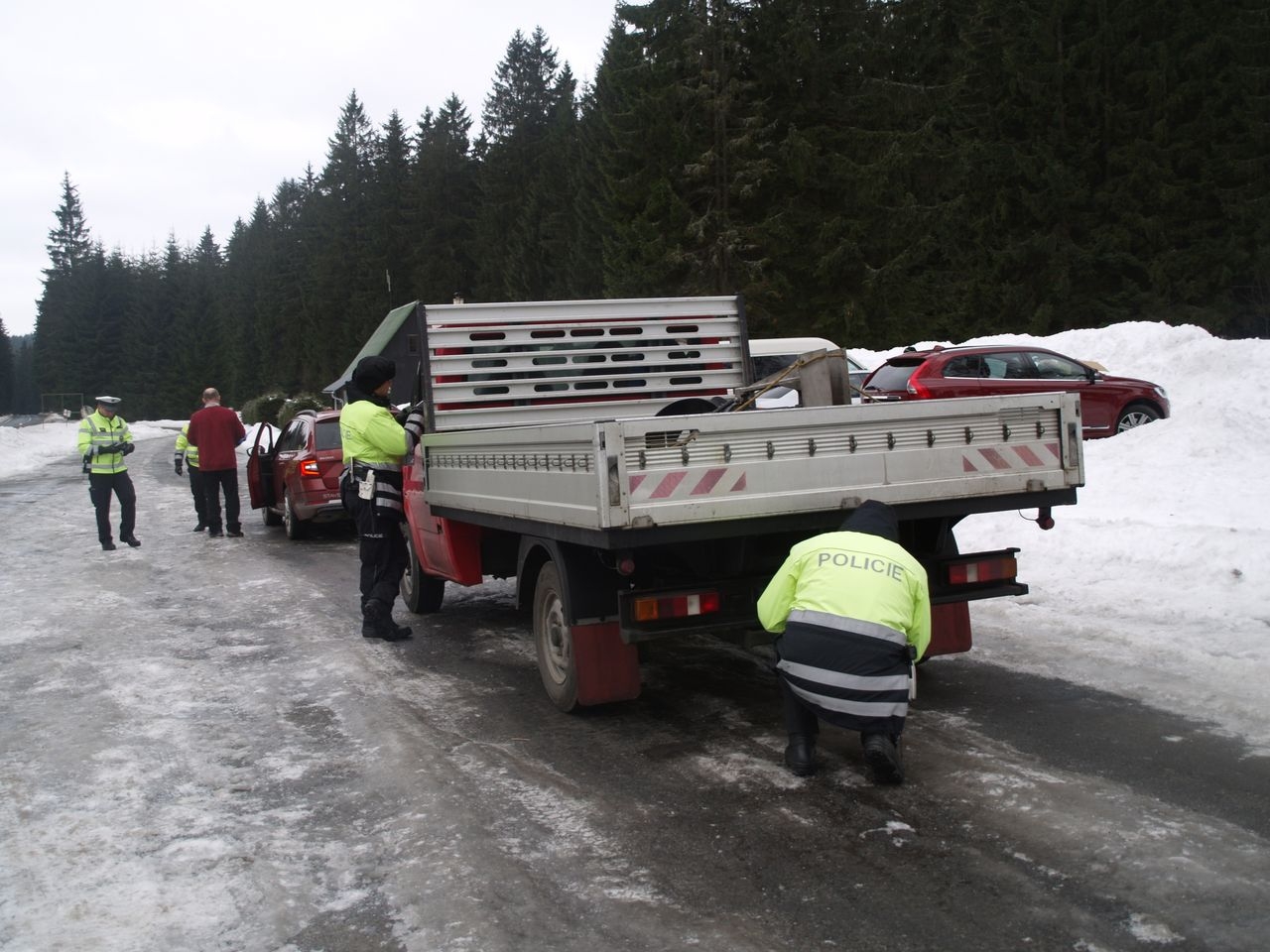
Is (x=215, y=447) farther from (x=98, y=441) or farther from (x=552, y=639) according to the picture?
(x=552, y=639)

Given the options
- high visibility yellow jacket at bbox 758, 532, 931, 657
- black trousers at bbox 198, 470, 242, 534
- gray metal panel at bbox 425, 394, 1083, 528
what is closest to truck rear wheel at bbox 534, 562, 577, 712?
gray metal panel at bbox 425, 394, 1083, 528

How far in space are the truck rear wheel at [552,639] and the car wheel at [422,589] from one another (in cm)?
283

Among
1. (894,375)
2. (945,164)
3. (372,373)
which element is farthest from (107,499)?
(945,164)

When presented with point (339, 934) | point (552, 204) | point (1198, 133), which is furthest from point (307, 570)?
point (552, 204)

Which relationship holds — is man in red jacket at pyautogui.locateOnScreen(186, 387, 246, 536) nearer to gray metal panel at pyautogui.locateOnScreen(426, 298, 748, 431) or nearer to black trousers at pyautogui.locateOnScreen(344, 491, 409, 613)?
black trousers at pyautogui.locateOnScreen(344, 491, 409, 613)

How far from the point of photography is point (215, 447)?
1459 centimetres

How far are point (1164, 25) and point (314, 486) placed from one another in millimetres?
30857

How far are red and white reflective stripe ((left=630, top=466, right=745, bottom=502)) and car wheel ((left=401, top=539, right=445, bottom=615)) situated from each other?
4390mm

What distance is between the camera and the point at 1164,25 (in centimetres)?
3319

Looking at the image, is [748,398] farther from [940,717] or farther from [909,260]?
[909,260]

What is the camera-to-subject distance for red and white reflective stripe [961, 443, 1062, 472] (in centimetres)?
568

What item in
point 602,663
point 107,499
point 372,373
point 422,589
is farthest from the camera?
point 107,499

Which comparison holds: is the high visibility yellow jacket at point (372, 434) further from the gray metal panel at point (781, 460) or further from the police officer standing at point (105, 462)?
the police officer standing at point (105, 462)

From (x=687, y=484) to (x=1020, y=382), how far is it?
13.1m
